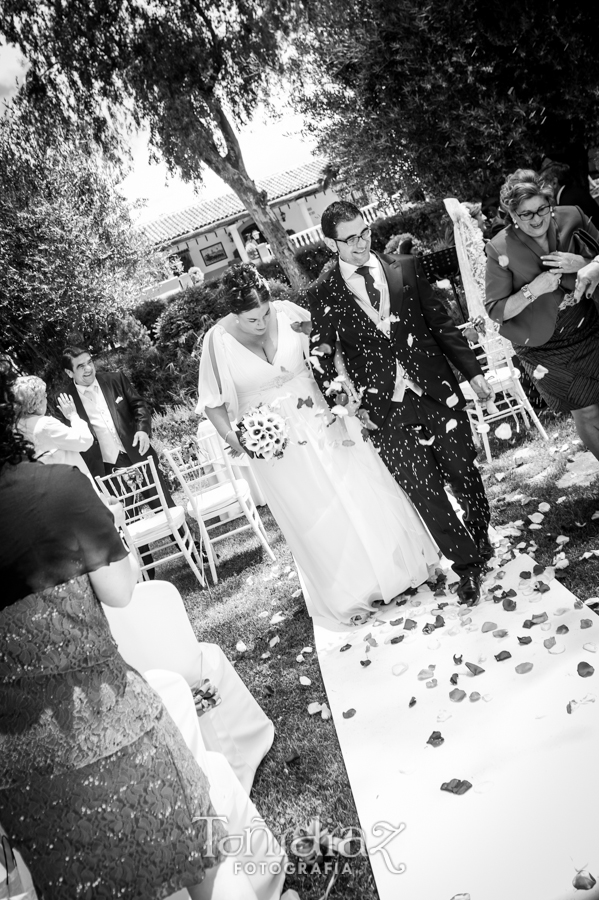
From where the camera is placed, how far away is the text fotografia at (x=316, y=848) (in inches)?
94.4

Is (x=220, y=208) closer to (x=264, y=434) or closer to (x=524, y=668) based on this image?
(x=264, y=434)

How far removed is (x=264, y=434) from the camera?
4.32 meters

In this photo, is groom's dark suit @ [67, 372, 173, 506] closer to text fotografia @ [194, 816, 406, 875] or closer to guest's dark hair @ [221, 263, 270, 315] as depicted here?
guest's dark hair @ [221, 263, 270, 315]

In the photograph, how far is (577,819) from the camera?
2297 mm

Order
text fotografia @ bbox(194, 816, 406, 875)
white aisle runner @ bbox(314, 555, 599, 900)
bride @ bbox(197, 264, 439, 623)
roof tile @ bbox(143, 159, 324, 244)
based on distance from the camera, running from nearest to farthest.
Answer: white aisle runner @ bbox(314, 555, 599, 900) → text fotografia @ bbox(194, 816, 406, 875) → bride @ bbox(197, 264, 439, 623) → roof tile @ bbox(143, 159, 324, 244)

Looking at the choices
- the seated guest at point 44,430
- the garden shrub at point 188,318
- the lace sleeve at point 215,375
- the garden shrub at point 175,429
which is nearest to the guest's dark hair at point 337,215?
the lace sleeve at point 215,375

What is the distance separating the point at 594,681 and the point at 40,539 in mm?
2403

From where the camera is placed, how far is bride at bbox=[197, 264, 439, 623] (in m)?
4.55

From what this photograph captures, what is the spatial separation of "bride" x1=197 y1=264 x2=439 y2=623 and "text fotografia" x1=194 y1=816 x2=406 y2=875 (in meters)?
1.93

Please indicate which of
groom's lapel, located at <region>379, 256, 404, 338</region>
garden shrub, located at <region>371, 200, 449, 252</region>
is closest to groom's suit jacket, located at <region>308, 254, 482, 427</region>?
groom's lapel, located at <region>379, 256, 404, 338</region>

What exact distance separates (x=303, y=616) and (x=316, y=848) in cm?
242

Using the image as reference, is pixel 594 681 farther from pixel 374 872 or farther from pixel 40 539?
pixel 40 539

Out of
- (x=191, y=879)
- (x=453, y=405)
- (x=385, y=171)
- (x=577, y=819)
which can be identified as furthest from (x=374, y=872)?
(x=385, y=171)

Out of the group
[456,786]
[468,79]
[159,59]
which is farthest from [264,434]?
[159,59]
